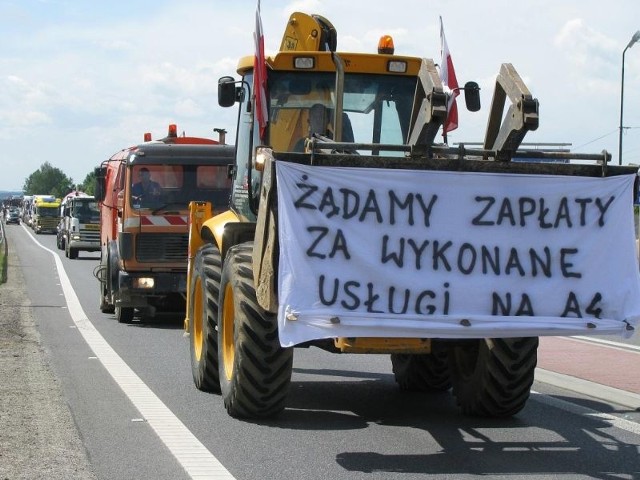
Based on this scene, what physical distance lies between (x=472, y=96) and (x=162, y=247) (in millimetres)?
8453

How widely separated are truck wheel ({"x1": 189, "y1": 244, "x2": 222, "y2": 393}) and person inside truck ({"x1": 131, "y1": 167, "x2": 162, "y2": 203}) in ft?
22.4

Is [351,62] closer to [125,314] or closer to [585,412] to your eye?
[585,412]

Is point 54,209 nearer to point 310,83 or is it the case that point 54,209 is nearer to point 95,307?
point 95,307

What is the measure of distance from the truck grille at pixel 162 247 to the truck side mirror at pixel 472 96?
27.0ft

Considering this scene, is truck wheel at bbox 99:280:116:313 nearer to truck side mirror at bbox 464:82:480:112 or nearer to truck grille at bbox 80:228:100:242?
truck side mirror at bbox 464:82:480:112

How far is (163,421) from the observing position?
919cm

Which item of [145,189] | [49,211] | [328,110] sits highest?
[328,110]

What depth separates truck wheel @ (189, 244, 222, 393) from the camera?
1050 centimetres

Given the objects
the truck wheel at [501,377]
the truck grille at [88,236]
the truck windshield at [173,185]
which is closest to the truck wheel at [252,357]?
the truck wheel at [501,377]

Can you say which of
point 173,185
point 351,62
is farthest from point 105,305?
point 351,62

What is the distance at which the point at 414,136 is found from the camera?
319 inches

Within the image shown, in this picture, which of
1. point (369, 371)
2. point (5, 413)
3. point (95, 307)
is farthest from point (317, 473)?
point (95, 307)

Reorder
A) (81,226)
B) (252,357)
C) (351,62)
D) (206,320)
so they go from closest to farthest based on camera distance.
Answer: (252,357) → (351,62) → (206,320) → (81,226)

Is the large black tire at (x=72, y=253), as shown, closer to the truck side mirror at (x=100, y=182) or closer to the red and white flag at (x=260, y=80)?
the truck side mirror at (x=100, y=182)
